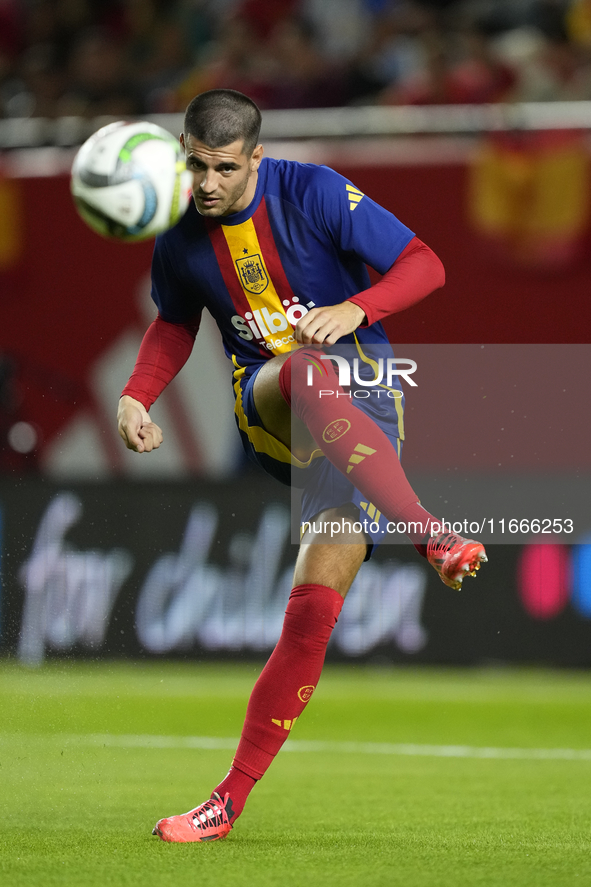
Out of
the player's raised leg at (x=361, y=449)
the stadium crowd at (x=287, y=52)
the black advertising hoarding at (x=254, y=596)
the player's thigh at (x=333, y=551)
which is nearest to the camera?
the player's raised leg at (x=361, y=449)

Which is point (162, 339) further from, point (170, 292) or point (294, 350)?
point (294, 350)

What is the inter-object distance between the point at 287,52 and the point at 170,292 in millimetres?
5680

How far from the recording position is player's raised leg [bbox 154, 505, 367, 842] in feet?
11.5

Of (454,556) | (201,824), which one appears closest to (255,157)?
(454,556)

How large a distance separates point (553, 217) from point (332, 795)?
16.1ft

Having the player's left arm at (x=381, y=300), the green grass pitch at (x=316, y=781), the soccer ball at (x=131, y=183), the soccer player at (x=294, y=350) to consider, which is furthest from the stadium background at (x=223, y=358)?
the player's left arm at (x=381, y=300)

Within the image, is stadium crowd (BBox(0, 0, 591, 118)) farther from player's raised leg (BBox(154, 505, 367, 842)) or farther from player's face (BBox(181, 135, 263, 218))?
player's raised leg (BBox(154, 505, 367, 842))

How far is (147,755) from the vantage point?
525 centimetres

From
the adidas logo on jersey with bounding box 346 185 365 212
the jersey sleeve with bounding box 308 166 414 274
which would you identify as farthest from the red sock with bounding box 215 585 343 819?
the adidas logo on jersey with bounding box 346 185 365 212

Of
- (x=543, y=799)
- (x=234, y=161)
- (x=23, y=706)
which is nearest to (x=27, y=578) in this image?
(x=23, y=706)

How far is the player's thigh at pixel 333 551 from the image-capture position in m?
3.54

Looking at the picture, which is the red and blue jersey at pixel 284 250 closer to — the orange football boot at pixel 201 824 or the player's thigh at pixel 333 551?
the player's thigh at pixel 333 551

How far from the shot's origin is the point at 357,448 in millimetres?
3354

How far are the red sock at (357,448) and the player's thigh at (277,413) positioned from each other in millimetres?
95
